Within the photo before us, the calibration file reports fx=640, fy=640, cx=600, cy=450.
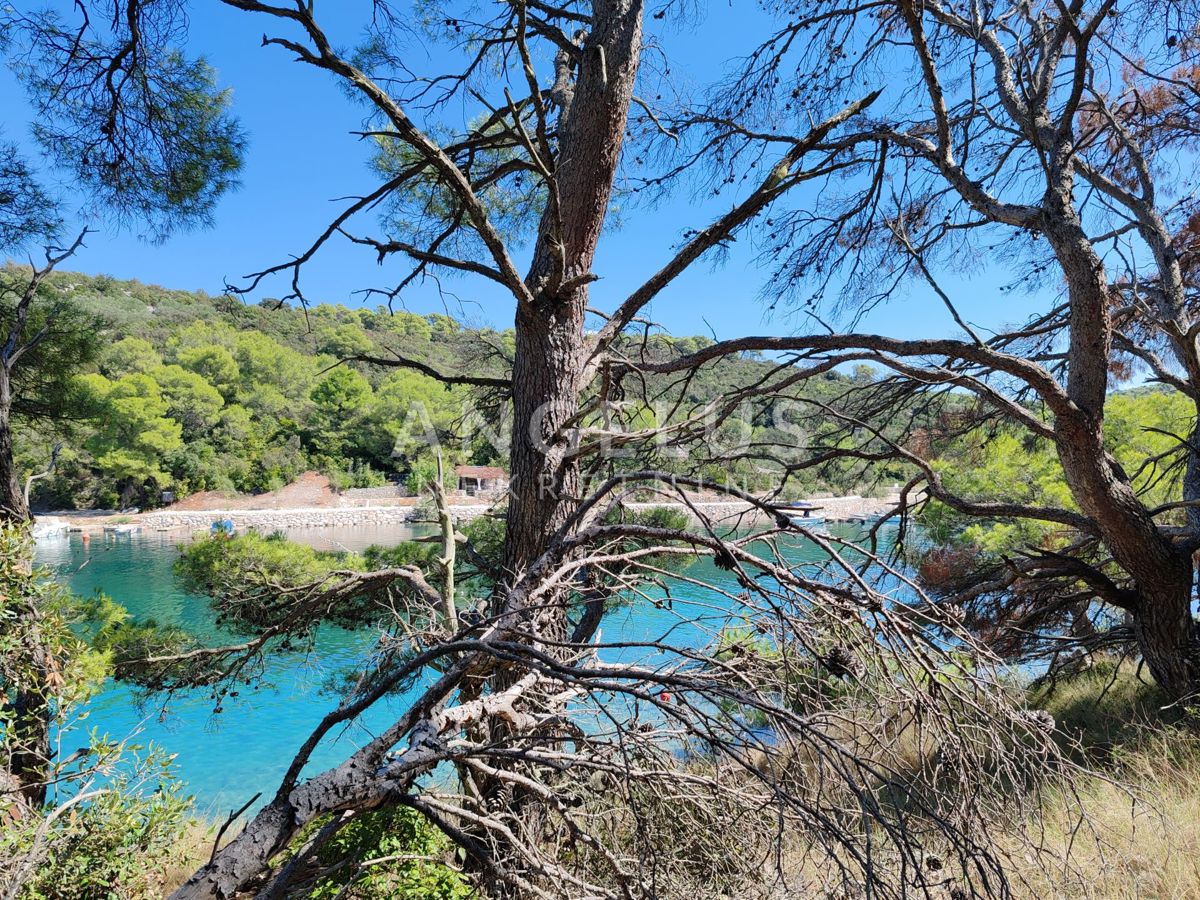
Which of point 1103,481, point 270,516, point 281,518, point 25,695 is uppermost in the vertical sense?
point 1103,481

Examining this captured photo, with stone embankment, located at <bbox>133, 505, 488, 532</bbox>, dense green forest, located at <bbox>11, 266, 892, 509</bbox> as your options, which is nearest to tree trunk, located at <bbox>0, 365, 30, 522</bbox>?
dense green forest, located at <bbox>11, 266, 892, 509</bbox>

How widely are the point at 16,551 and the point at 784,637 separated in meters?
2.88

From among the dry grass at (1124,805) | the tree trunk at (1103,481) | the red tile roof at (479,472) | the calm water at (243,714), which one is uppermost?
the tree trunk at (1103,481)

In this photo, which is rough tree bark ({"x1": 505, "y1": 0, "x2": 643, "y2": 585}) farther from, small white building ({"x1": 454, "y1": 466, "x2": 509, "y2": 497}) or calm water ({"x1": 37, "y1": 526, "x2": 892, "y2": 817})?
small white building ({"x1": 454, "y1": 466, "x2": 509, "y2": 497})

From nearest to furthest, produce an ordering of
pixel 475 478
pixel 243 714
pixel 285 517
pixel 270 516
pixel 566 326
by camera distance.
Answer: pixel 566 326 < pixel 243 714 < pixel 270 516 < pixel 285 517 < pixel 475 478

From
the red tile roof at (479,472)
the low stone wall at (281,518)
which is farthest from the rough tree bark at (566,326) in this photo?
the red tile roof at (479,472)

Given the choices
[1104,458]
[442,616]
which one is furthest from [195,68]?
[1104,458]

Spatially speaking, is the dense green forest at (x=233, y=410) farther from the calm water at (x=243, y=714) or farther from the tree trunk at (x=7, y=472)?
the tree trunk at (x=7, y=472)

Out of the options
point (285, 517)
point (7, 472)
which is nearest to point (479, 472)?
point (285, 517)

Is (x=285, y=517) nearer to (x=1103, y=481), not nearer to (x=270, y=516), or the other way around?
(x=270, y=516)

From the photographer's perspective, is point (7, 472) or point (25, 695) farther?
point (7, 472)

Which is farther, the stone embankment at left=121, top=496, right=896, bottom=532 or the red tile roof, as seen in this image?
the red tile roof

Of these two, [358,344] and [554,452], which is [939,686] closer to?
[554,452]

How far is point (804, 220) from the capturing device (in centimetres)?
385
